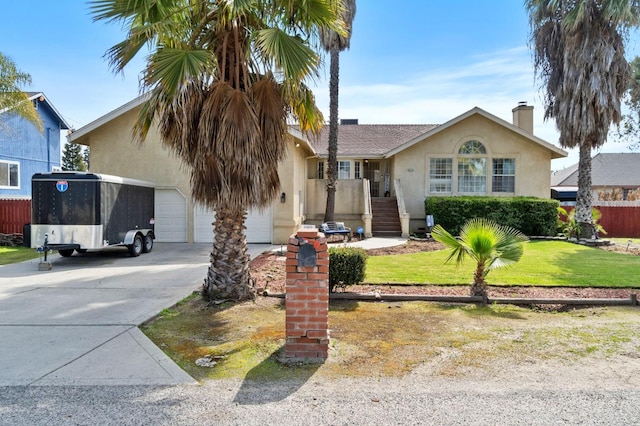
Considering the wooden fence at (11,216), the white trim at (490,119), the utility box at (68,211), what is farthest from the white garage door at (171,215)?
the white trim at (490,119)

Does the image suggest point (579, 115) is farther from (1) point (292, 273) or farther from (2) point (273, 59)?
(1) point (292, 273)

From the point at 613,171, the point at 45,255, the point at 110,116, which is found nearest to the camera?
the point at 45,255

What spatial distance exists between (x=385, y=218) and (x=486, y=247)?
513 inches

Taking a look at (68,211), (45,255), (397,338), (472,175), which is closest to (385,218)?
(472,175)

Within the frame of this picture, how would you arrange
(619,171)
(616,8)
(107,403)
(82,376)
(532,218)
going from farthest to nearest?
(619,171) → (532,218) → (616,8) → (82,376) → (107,403)

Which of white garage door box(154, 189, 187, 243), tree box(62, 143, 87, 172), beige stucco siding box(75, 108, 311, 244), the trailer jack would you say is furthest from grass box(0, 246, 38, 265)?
tree box(62, 143, 87, 172)

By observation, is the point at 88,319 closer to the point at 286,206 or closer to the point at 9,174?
the point at 286,206

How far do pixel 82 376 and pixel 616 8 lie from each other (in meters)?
19.0

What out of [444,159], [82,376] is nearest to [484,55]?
[444,159]

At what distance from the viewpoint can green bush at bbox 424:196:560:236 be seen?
18469 millimetres

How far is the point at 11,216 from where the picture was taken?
17.3m

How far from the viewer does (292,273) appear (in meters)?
4.69

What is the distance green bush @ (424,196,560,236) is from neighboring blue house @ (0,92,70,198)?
65.6 feet

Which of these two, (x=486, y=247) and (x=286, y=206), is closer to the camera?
(x=486, y=247)
